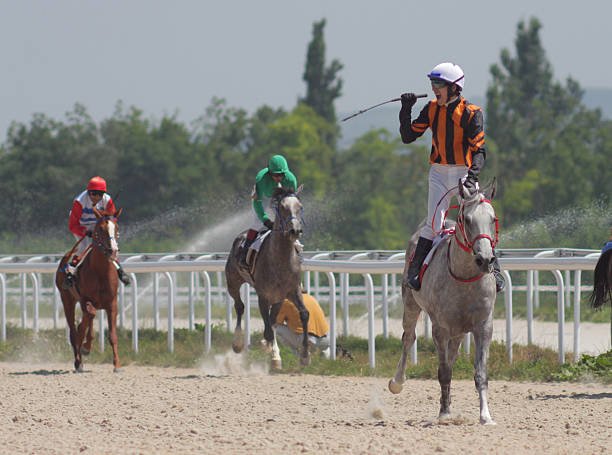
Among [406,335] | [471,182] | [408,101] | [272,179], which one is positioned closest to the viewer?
[471,182]

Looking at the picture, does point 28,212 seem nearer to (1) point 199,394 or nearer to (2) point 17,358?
(2) point 17,358

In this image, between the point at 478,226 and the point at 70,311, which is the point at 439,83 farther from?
the point at 70,311

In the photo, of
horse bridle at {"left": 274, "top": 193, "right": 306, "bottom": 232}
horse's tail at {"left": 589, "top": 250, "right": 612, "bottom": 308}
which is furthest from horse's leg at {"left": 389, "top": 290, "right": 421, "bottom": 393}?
horse bridle at {"left": 274, "top": 193, "right": 306, "bottom": 232}

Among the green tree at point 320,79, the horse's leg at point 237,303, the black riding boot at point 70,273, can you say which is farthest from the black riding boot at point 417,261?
the green tree at point 320,79

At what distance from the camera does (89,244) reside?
45.4 feet

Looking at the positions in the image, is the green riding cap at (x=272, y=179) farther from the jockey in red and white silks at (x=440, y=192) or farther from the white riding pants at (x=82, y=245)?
the jockey in red and white silks at (x=440, y=192)

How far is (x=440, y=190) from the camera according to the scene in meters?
9.13

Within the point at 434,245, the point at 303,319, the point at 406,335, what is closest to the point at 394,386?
the point at 406,335

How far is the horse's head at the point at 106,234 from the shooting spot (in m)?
13.2

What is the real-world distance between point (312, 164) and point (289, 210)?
4312 centimetres

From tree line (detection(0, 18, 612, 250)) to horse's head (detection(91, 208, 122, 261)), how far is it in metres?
24.4

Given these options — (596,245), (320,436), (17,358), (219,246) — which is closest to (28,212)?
(219,246)

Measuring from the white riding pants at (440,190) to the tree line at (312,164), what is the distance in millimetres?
28918

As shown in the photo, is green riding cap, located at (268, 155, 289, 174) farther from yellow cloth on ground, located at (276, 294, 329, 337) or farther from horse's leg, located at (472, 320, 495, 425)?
horse's leg, located at (472, 320, 495, 425)
